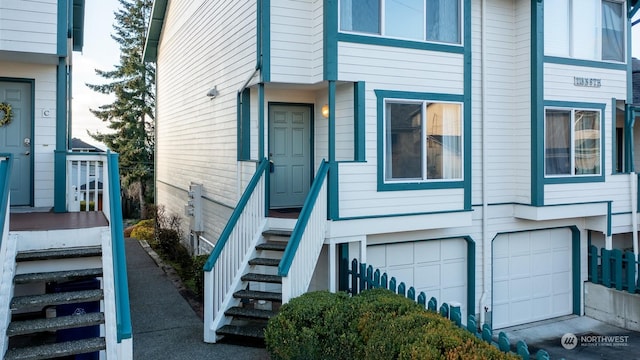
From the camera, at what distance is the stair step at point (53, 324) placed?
16.5ft

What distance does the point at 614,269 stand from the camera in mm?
11281

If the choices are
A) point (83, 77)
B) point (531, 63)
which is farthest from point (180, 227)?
point (83, 77)

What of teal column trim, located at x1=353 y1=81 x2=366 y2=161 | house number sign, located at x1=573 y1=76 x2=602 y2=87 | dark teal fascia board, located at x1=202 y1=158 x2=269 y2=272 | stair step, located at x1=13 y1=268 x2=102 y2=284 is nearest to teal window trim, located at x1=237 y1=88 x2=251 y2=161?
dark teal fascia board, located at x1=202 y1=158 x2=269 y2=272

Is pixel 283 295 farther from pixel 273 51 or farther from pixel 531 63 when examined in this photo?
pixel 531 63

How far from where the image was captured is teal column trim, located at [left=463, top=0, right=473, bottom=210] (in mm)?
9703

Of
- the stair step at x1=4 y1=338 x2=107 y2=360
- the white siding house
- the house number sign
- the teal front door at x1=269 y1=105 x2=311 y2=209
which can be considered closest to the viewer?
the stair step at x1=4 y1=338 x2=107 y2=360

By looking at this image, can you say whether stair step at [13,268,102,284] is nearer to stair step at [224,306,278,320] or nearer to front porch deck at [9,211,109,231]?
front porch deck at [9,211,109,231]

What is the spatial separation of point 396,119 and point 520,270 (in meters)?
4.99

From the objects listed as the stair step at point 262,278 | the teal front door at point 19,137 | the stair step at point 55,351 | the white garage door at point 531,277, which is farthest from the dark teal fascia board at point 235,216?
the white garage door at point 531,277

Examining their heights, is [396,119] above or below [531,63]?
below

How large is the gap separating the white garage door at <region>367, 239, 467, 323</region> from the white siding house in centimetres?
3

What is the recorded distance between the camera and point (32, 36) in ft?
23.6

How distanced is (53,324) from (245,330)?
9.73ft

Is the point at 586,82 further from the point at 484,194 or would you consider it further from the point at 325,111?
the point at 325,111
